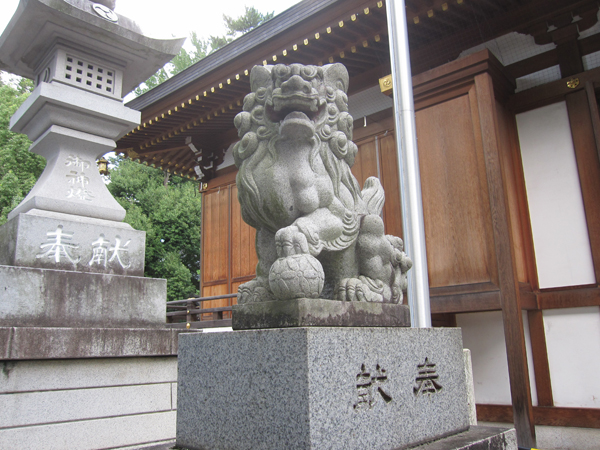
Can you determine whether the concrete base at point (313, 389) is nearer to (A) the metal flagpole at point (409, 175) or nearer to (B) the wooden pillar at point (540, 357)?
(A) the metal flagpole at point (409, 175)

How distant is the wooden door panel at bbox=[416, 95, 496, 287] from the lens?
4.96 meters

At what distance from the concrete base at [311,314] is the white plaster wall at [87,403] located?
2.28 m

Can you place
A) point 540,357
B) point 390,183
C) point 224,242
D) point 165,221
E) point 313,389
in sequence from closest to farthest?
point 313,389, point 540,357, point 390,183, point 224,242, point 165,221

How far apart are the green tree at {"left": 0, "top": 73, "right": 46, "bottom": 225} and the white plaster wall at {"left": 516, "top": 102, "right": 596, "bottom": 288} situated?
559 inches

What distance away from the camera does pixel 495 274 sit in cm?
475

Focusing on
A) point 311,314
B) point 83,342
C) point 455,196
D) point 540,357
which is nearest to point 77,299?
point 83,342

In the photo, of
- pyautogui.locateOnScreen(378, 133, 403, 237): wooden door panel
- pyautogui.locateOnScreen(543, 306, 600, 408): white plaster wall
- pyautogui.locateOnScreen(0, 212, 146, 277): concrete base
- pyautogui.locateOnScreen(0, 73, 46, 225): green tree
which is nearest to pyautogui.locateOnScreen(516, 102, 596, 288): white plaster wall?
pyautogui.locateOnScreen(543, 306, 600, 408): white plaster wall

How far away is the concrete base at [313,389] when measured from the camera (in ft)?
5.97

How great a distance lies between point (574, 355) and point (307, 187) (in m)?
4.23

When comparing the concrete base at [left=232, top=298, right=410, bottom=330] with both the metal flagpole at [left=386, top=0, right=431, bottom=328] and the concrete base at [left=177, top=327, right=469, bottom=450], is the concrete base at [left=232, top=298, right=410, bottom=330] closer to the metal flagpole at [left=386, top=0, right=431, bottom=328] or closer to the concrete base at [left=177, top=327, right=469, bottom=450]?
the concrete base at [left=177, top=327, right=469, bottom=450]

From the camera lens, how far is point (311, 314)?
200 centimetres

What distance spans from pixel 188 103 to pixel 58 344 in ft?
15.1

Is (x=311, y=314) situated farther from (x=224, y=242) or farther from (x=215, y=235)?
(x=215, y=235)

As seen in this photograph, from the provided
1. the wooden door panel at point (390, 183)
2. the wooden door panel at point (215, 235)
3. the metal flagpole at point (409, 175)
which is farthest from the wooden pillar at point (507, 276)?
the wooden door panel at point (215, 235)
